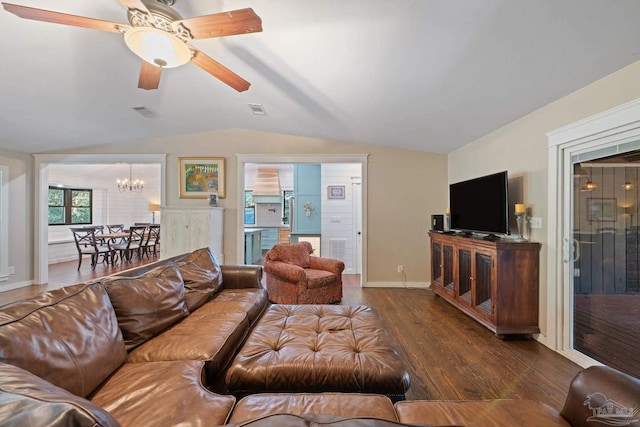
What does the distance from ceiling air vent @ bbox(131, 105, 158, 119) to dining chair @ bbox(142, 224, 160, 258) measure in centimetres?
405

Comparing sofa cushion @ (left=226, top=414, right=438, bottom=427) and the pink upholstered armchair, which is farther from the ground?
sofa cushion @ (left=226, top=414, right=438, bottom=427)

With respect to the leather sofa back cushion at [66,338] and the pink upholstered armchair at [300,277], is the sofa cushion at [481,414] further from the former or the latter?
the pink upholstered armchair at [300,277]

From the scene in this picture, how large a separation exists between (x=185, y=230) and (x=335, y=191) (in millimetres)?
2835

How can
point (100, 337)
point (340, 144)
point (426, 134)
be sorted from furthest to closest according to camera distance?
1. point (340, 144)
2. point (426, 134)
3. point (100, 337)

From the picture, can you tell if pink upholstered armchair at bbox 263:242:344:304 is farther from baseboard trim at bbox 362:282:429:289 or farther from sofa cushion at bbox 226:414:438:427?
sofa cushion at bbox 226:414:438:427

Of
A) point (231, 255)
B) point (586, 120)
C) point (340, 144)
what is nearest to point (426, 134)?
point (340, 144)

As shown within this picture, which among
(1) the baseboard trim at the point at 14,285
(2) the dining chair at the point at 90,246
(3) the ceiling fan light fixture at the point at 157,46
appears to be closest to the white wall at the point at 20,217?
(1) the baseboard trim at the point at 14,285

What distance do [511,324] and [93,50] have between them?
14.5ft

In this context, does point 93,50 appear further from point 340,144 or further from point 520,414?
point 520,414

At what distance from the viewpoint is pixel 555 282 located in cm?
241

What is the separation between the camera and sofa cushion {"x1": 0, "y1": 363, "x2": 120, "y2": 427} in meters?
0.51

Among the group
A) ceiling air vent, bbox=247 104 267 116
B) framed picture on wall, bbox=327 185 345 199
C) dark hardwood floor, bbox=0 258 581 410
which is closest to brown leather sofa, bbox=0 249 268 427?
dark hardwood floor, bbox=0 258 581 410

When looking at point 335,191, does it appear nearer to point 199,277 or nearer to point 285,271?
point 285,271

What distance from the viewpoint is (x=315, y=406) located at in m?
1.04
